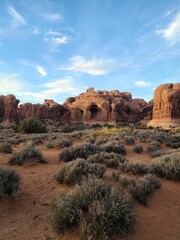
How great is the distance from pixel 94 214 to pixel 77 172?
2292 millimetres

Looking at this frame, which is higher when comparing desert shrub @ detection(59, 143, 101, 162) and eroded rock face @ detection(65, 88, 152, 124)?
eroded rock face @ detection(65, 88, 152, 124)

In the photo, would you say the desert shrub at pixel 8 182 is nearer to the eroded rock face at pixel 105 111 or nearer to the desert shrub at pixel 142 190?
the desert shrub at pixel 142 190

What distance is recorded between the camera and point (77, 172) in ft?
18.2

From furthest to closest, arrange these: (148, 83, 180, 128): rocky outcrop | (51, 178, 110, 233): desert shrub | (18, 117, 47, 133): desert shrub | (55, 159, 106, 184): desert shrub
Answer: (148, 83, 180, 128): rocky outcrop → (18, 117, 47, 133): desert shrub → (55, 159, 106, 184): desert shrub → (51, 178, 110, 233): desert shrub

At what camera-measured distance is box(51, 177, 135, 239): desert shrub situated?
10.3 feet

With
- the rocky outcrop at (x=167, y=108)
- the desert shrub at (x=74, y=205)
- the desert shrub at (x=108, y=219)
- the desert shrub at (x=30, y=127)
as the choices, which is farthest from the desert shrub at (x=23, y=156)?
the rocky outcrop at (x=167, y=108)

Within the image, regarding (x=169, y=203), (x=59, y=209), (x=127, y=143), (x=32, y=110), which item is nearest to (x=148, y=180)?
(x=169, y=203)

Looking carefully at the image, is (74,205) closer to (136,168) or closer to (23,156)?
(136,168)

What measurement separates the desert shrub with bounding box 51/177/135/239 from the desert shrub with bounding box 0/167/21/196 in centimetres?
129

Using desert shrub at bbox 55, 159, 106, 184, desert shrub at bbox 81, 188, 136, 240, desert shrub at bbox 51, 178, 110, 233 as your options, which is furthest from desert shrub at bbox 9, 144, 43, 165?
desert shrub at bbox 81, 188, 136, 240

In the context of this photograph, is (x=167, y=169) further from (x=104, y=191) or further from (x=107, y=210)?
(x=107, y=210)

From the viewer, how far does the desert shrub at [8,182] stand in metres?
4.44

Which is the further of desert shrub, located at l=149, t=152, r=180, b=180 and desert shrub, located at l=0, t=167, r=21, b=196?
desert shrub, located at l=149, t=152, r=180, b=180

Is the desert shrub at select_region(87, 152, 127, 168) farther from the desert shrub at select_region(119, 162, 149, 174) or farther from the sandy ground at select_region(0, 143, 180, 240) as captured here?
the sandy ground at select_region(0, 143, 180, 240)
